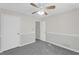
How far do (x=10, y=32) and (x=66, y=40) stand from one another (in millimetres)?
3322

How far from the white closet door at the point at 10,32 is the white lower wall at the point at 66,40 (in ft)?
8.54

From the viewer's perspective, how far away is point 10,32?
4125mm

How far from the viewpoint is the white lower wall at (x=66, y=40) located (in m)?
3.87

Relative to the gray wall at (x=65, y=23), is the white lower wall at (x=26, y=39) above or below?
below

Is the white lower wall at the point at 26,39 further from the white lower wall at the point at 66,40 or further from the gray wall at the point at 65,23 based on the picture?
the gray wall at the point at 65,23

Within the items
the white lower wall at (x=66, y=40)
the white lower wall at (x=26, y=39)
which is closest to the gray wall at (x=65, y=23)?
the white lower wall at (x=66, y=40)

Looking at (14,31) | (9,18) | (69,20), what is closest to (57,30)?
(69,20)

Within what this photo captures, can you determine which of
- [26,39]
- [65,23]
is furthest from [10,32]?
[65,23]

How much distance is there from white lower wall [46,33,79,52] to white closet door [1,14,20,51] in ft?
8.54

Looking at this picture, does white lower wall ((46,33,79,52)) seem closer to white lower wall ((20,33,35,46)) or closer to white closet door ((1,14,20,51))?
white lower wall ((20,33,35,46))

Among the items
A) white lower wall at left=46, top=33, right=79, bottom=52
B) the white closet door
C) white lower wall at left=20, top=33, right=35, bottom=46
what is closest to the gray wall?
white lower wall at left=46, top=33, right=79, bottom=52

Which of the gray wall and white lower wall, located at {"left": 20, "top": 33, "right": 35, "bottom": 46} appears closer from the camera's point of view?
the gray wall

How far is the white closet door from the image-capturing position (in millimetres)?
3801
